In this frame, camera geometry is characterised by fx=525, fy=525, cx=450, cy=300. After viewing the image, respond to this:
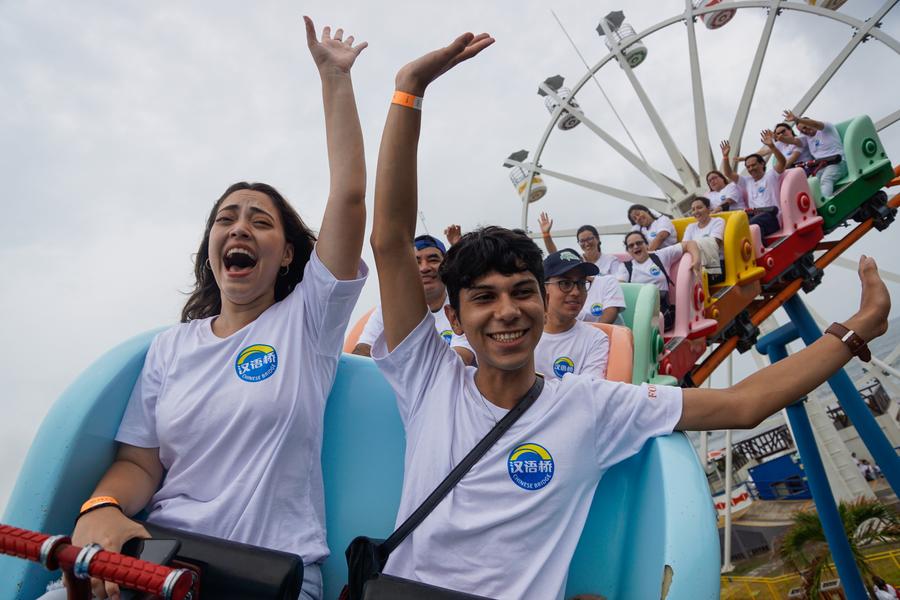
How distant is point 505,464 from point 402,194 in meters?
0.56

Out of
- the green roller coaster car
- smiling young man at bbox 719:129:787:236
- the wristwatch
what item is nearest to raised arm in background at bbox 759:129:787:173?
smiling young man at bbox 719:129:787:236

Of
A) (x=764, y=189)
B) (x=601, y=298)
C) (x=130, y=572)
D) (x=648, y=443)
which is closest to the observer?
(x=130, y=572)

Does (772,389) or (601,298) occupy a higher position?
(601,298)

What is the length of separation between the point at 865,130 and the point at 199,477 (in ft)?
19.6

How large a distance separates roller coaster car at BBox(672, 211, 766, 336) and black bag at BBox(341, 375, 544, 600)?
3.39 meters

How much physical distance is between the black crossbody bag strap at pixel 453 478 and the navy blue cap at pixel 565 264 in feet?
4.81

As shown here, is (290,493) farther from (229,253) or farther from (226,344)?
(229,253)

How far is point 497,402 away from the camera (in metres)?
1.07

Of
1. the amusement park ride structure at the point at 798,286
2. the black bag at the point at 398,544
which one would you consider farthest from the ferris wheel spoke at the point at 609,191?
Result: the black bag at the point at 398,544

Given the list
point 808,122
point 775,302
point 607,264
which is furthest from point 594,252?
point 808,122

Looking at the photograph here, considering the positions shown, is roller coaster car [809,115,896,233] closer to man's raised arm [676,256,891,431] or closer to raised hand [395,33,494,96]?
man's raised arm [676,256,891,431]

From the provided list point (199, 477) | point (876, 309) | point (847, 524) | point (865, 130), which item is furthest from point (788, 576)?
point (199, 477)

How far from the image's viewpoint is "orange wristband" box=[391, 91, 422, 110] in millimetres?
1046

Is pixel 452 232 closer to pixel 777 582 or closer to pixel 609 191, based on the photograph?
pixel 609 191
